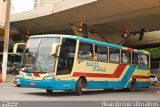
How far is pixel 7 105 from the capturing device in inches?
475

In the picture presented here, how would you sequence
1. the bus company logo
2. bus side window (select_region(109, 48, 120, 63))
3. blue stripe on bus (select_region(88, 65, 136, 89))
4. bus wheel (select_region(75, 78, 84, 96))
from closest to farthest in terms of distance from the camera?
bus wheel (select_region(75, 78, 84, 96)), the bus company logo, blue stripe on bus (select_region(88, 65, 136, 89)), bus side window (select_region(109, 48, 120, 63))

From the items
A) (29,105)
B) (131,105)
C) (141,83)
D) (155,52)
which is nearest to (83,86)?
(131,105)

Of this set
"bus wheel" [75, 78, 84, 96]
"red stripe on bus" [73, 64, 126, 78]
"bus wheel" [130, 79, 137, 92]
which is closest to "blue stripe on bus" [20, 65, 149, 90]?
"bus wheel" [75, 78, 84, 96]

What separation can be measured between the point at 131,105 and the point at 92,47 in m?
6.18

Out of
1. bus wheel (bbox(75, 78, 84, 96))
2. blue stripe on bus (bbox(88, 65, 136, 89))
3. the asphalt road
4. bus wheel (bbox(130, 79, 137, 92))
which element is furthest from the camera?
bus wheel (bbox(130, 79, 137, 92))

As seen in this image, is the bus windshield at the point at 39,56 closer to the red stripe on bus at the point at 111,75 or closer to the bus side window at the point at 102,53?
the red stripe on bus at the point at 111,75

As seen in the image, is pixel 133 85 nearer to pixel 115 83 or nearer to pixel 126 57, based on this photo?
pixel 126 57

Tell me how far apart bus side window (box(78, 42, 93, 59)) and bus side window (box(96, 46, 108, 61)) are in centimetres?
70

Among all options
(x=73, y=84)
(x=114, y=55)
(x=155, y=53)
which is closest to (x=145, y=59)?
(x=114, y=55)

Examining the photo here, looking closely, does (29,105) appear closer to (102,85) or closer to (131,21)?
(102,85)

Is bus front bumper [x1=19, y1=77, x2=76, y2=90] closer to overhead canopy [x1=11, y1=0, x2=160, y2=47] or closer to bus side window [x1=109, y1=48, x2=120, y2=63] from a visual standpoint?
bus side window [x1=109, y1=48, x2=120, y2=63]

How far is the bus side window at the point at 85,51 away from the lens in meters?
18.7

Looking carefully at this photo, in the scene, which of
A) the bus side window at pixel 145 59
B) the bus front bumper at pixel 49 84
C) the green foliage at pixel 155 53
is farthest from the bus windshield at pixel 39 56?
the green foliage at pixel 155 53

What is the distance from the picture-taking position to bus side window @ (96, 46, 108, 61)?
798 inches
